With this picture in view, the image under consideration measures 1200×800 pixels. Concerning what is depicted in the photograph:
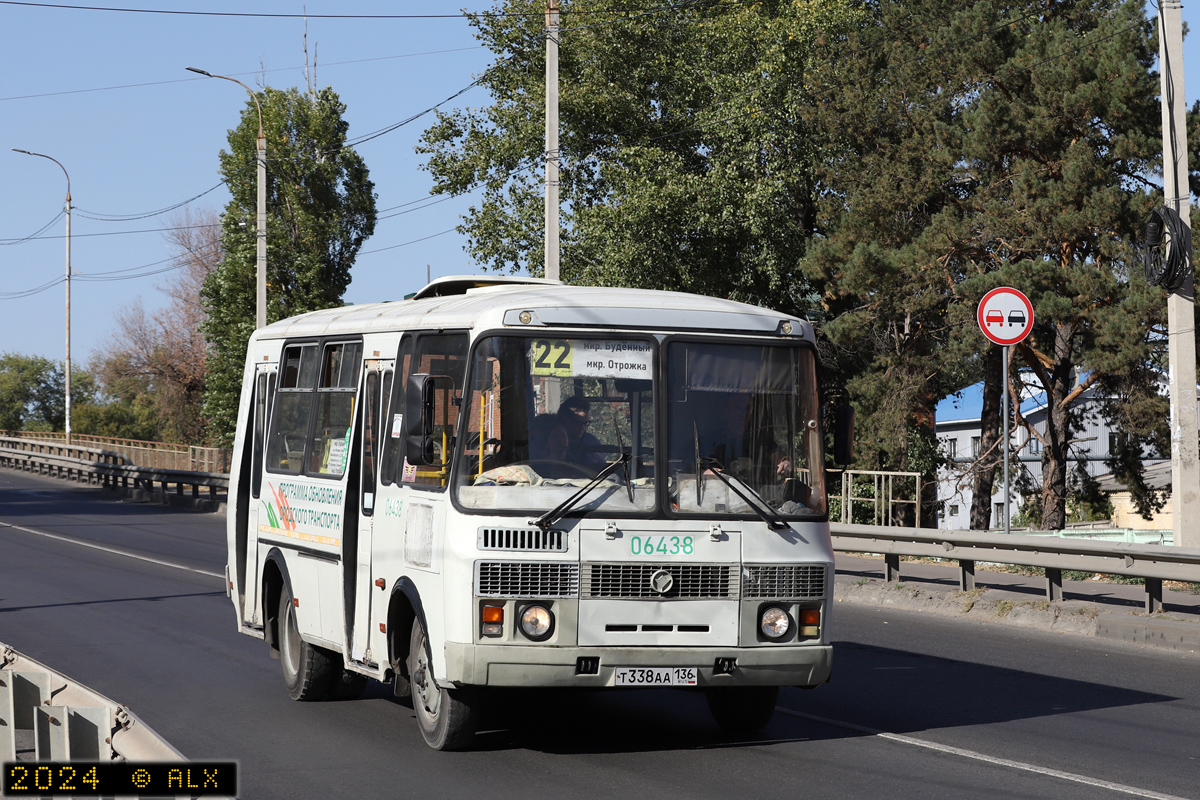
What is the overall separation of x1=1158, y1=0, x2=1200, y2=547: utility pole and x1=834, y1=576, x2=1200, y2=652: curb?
214cm

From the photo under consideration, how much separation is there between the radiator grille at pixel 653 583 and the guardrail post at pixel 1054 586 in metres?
7.75

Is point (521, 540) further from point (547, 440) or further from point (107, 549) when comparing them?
A: point (107, 549)

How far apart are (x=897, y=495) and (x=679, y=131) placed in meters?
9.47

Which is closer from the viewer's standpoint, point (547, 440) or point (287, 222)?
point (547, 440)

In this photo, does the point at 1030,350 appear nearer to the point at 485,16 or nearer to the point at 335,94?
the point at 485,16

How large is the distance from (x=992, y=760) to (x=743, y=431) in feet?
7.29

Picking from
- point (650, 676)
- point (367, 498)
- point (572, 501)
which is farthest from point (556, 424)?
point (367, 498)

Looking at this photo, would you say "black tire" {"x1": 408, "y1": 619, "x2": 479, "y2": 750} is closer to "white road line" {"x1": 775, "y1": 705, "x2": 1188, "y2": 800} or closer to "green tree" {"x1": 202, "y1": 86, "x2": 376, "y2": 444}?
"white road line" {"x1": 775, "y1": 705, "x2": 1188, "y2": 800}

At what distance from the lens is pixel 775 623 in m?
7.82

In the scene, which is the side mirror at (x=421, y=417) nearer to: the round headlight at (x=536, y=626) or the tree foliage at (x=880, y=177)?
the round headlight at (x=536, y=626)

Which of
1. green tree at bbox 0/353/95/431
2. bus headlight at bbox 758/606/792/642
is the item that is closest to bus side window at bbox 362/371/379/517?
bus headlight at bbox 758/606/792/642

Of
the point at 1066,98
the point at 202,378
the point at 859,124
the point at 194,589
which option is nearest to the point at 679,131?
the point at 859,124

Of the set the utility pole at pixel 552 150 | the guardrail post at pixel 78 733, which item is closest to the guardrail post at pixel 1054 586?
the utility pole at pixel 552 150

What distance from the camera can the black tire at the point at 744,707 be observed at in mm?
8500
